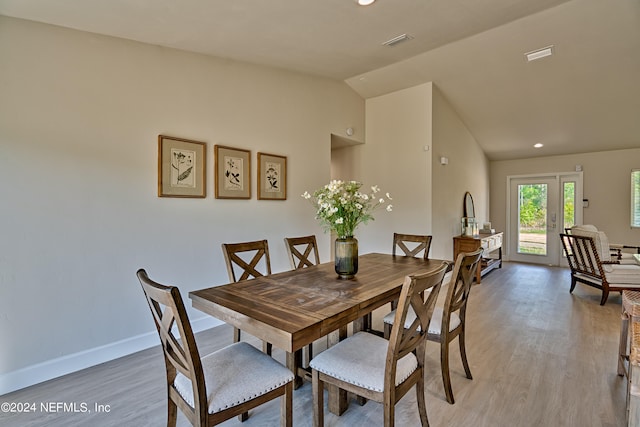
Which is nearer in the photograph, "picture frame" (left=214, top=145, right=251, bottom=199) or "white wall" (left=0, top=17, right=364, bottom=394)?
"white wall" (left=0, top=17, right=364, bottom=394)

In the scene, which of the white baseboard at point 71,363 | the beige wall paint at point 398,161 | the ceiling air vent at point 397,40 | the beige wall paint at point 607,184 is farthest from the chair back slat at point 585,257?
the white baseboard at point 71,363

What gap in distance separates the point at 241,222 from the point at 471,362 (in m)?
2.64

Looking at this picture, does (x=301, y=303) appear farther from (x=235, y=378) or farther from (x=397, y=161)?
(x=397, y=161)

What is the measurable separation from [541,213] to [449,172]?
129 inches

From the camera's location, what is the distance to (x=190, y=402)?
131cm

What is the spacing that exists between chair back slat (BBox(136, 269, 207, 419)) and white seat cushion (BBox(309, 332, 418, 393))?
1.96 feet

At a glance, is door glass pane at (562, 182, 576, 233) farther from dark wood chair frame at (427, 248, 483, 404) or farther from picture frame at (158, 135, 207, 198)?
picture frame at (158, 135, 207, 198)

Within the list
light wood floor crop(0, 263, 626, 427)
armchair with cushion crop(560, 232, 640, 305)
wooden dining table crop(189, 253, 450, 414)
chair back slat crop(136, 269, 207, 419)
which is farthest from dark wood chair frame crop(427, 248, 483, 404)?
armchair with cushion crop(560, 232, 640, 305)

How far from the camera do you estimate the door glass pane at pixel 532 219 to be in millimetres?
6605

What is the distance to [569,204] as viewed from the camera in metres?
6.30

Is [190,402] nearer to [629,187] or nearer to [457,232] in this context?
[457,232]

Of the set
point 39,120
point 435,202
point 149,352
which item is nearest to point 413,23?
point 435,202

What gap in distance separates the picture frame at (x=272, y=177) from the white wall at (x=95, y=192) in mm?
274

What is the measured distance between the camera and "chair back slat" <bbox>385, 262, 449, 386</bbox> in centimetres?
→ 133
